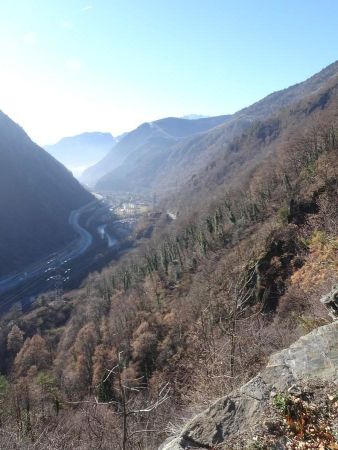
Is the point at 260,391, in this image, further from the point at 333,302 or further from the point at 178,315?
the point at 178,315

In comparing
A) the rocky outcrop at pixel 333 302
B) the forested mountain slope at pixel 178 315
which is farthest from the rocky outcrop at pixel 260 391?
the forested mountain slope at pixel 178 315

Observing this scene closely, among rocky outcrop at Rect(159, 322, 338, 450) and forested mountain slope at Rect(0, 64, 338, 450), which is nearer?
rocky outcrop at Rect(159, 322, 338, 450)

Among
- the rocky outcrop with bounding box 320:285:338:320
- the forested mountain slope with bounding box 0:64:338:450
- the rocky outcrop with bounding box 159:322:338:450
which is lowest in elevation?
the forested mountain slope with bounding box 0:64:338:450

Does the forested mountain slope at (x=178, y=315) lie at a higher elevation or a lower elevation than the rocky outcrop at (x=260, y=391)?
lower

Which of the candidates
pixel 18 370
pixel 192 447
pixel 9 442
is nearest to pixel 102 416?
pixel 9 442

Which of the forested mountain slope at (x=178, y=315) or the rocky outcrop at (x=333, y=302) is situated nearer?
the rocky outcrop at (x=333, y=302)

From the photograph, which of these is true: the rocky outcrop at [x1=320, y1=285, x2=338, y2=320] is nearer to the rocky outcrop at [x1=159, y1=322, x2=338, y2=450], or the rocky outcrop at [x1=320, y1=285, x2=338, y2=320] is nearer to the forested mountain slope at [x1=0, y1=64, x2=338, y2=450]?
the rocky outcrop at [x1=159, y1=322, x2=338, y2=450]

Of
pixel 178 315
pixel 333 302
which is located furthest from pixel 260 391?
pixel 178 315

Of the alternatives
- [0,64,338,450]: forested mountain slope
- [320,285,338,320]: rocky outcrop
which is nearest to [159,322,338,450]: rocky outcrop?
[320,285,338,320]: rocky outcrop

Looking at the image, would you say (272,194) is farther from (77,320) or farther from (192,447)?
(192,447)

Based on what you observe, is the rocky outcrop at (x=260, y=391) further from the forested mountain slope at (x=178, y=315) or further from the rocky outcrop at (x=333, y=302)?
the forested mountain slope at (x=178, y=315)
